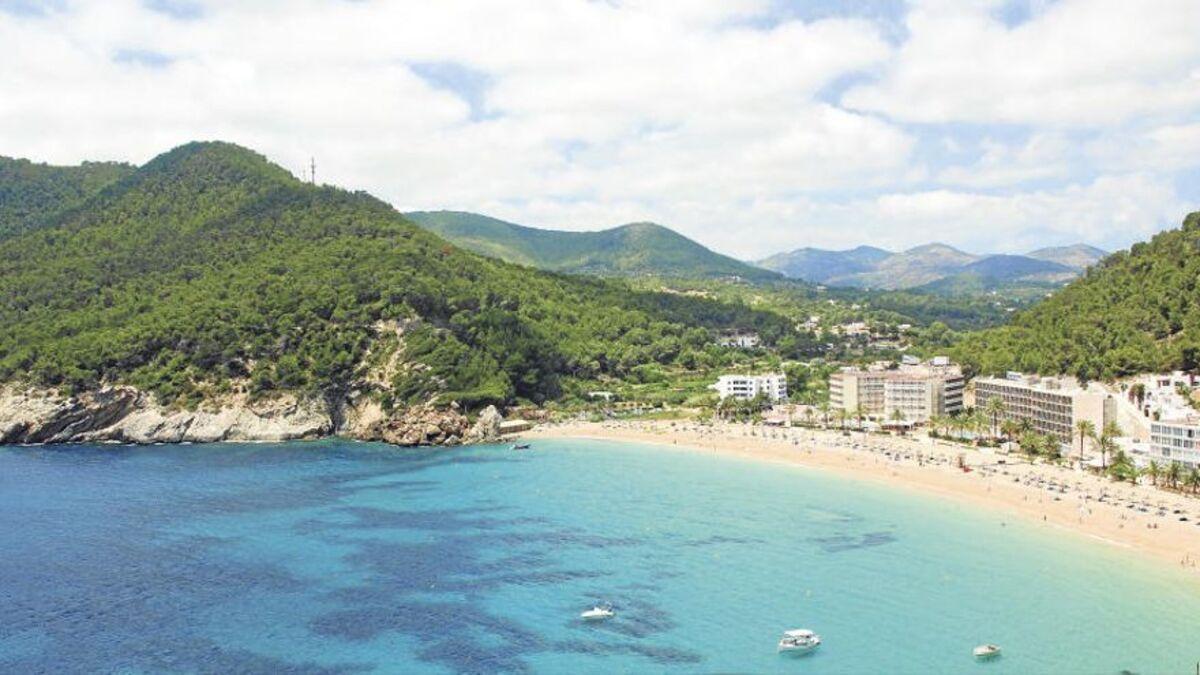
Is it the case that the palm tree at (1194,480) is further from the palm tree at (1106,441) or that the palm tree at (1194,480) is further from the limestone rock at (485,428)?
the limestone rock at (485,428)

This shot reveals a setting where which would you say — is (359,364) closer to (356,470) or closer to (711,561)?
(356,470)

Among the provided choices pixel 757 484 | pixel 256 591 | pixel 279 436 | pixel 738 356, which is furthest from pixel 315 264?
pixel 256 591

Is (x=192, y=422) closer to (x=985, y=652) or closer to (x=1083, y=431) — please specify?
(x=985, y=652)

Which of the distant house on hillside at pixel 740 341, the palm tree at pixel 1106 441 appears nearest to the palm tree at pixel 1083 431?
the palm tree at pixel 1106 441

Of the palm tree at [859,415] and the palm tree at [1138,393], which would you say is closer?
the palm tree at [1138,393]

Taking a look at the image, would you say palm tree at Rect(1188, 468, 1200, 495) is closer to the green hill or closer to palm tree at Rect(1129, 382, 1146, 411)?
palm tree at Rect(1129, 382, 1146, 411)

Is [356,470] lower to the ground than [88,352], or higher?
lower

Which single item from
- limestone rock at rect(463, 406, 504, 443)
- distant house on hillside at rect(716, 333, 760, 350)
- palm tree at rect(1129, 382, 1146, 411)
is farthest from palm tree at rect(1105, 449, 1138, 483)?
distant house on hillside at rect(716, 333, 760, 350)
